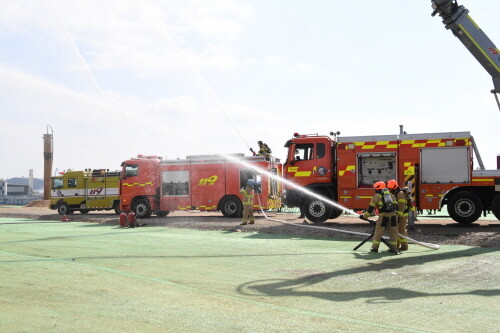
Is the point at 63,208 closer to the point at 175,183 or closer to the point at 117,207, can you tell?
the point at 117,207

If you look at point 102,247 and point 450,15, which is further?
point 450,15

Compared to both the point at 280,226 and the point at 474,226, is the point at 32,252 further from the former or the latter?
the point at 474,226

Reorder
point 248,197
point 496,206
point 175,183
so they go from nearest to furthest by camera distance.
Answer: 1. point 496,206
2. point 248,197
3. point 175,183

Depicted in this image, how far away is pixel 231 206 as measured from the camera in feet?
67.3

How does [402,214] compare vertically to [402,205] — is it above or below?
below

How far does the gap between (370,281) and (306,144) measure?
381 inches

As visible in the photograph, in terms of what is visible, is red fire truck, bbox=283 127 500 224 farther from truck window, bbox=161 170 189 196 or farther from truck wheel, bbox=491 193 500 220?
truck window, bbox=161 170 189 196

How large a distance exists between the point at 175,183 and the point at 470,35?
43.2ft

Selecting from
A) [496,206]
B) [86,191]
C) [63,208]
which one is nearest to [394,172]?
[496,206]

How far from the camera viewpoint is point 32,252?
10.1 m

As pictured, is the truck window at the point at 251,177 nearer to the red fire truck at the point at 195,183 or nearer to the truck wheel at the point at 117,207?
the red fire truck at the point at 195,183

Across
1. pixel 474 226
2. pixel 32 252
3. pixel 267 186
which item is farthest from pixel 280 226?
pixel 32 252

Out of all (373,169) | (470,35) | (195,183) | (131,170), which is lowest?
(195,183)

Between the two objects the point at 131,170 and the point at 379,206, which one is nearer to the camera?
the point at 379,206
